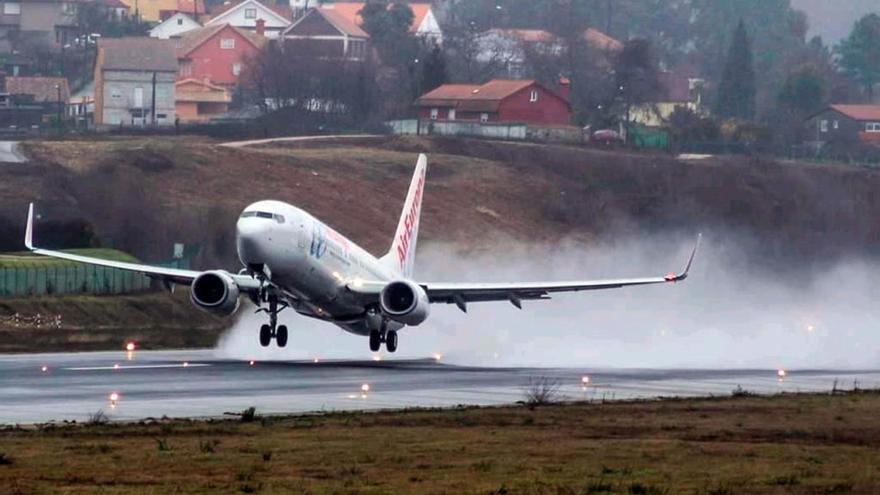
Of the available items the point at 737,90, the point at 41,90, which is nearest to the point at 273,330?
the point at 41,90

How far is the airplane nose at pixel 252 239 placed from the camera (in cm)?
6016

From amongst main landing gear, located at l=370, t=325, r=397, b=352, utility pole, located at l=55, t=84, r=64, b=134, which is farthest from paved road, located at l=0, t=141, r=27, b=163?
main landing gear, located at l=370, t=325, r=397, b=352

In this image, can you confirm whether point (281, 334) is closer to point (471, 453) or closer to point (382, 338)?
point (382, 338)

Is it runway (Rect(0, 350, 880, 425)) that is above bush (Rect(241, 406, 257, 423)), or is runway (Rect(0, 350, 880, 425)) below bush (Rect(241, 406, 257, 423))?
below

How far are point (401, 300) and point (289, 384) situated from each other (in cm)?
928

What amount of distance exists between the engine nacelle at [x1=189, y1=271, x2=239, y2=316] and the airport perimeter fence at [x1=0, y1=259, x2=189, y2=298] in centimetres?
1808

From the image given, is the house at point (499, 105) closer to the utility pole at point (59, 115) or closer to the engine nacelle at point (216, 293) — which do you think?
the utility pole at point (59, 115)

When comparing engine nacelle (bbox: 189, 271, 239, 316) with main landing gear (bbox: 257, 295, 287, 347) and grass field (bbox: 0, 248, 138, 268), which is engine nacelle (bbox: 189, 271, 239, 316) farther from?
grass field (bbox: 0, 248, 138, 268)

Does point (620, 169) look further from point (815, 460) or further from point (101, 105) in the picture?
point (815, 460)

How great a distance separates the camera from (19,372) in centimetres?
5931

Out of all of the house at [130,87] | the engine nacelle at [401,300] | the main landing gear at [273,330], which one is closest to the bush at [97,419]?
the main landing gear at [273,330]

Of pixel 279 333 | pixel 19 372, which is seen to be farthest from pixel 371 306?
pixel 19 372

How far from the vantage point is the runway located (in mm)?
48438

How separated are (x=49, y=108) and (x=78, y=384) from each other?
127 meters
